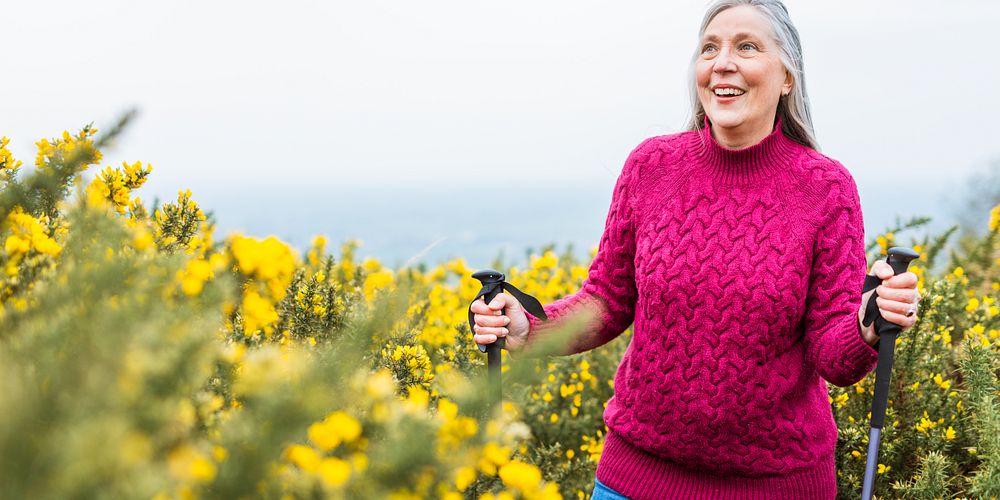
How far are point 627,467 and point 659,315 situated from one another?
0.41 metres

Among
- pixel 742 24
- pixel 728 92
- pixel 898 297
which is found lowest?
pixel 898 297

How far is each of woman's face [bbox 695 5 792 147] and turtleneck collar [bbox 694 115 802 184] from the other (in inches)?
1.4

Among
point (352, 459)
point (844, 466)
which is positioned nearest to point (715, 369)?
point (844, 466)

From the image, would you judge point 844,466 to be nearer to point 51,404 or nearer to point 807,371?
point 807,371

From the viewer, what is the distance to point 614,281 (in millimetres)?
2414

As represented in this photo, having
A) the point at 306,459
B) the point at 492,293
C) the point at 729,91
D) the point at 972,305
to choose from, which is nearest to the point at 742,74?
the point at 729,91

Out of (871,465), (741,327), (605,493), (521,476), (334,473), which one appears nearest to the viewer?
(334,473)

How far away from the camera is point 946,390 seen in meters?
2.96

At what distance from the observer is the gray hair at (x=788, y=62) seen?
2232mm

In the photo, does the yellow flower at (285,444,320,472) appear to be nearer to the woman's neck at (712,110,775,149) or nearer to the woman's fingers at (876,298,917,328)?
the woman's fingers at (876,298,917,328)

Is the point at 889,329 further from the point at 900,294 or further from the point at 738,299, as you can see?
the point at 738,299

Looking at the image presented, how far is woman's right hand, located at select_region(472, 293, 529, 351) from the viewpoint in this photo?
2.19 m

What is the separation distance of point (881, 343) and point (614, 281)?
0.74 metres

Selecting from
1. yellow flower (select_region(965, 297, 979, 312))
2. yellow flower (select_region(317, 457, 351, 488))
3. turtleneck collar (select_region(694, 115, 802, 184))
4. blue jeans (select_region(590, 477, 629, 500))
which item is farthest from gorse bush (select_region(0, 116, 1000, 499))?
yellow flower (select_region(965, 297, 979, 312))
